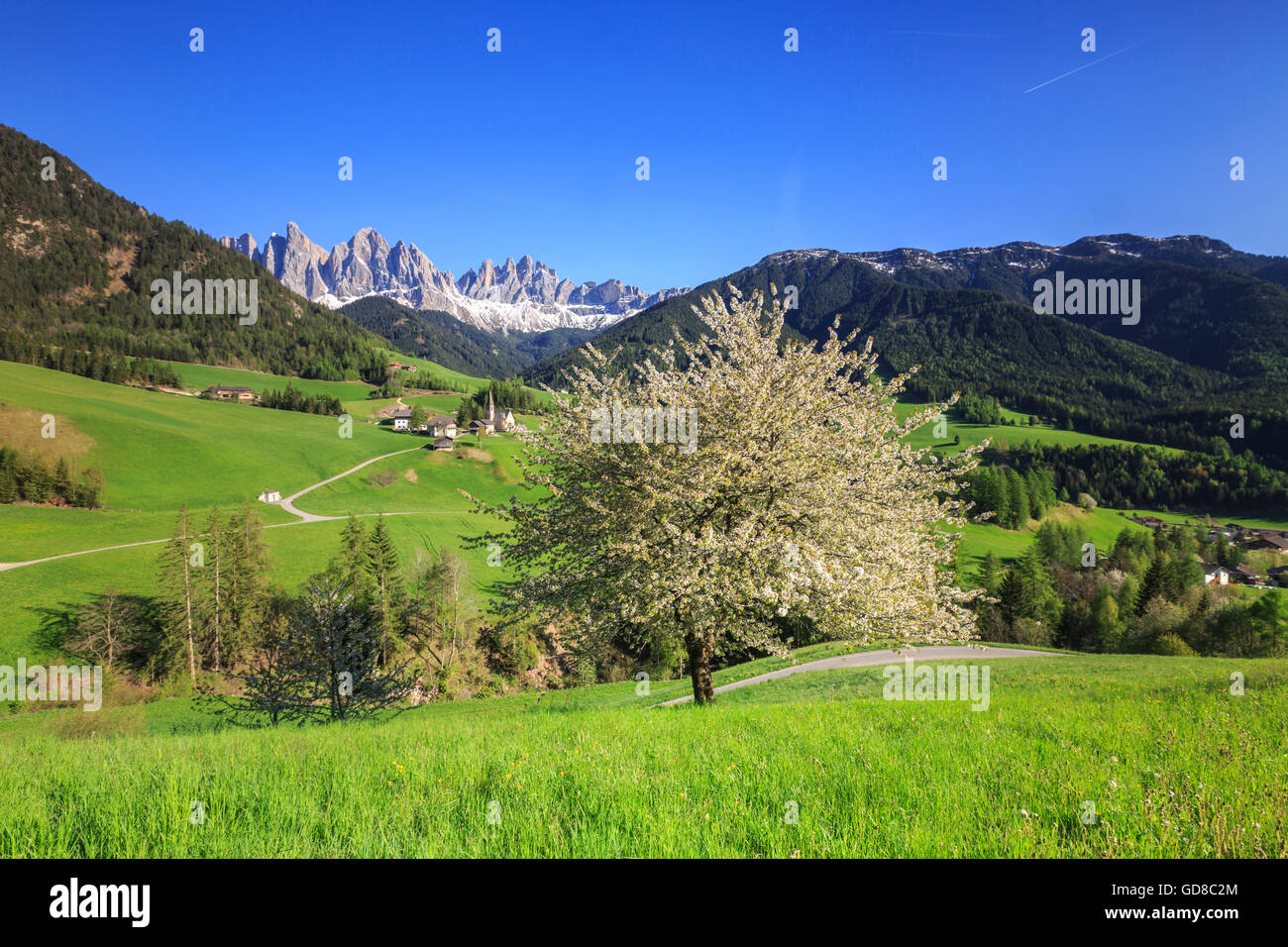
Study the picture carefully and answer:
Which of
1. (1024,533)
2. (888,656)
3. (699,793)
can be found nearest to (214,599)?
(888,656)

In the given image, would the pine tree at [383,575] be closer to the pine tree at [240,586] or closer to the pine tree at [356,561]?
the pine tree at [356,561]

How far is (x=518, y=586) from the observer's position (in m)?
13.9

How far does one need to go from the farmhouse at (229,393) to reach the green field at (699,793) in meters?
165

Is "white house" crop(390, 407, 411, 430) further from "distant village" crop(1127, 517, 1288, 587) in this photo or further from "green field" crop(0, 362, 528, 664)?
"distant village" crop(1127, 517, 1288, 587)

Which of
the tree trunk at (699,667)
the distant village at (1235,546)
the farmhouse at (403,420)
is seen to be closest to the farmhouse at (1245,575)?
the distant village at (1235,546)

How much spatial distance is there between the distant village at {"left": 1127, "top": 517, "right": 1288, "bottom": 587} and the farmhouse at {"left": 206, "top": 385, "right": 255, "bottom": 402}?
198650 millimetres

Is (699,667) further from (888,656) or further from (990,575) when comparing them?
(990,575)

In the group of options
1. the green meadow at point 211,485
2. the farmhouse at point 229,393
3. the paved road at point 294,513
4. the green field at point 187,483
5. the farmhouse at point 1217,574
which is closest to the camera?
the paved road at point 294,513

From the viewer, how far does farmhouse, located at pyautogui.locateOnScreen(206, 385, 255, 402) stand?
135500 millimetres

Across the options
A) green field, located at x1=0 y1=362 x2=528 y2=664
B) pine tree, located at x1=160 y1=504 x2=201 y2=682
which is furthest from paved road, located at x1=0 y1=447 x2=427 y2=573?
pine tree, located at x1=160 y1=504 x2=201 y2=682

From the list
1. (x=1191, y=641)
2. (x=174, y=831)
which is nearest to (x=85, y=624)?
(x=174, y=831)

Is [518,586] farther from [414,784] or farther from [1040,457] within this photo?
[1040,457]

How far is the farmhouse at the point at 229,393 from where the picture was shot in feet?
445
